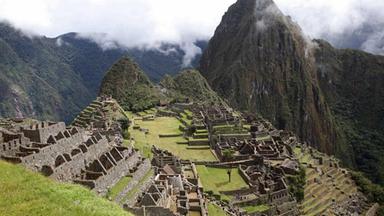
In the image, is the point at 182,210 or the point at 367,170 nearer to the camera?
the point at 182,210

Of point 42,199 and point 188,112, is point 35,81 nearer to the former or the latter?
point 188,112

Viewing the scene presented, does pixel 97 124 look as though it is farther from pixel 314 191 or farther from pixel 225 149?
pixel 314 191

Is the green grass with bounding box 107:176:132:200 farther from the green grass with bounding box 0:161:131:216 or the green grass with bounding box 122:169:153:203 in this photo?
the green grass with bounding box 0:161:131:216

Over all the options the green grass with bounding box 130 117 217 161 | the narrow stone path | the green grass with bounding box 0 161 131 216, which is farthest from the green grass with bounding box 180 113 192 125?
the green grass with bounding box 0 161 131 216

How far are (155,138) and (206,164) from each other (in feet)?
45.9

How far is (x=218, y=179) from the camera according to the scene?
5569 centimetres

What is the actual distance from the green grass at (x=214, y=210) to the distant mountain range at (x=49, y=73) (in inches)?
3546

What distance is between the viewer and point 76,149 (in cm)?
3700

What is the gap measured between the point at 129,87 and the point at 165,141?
2404 inches

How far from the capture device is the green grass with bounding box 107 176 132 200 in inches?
1278

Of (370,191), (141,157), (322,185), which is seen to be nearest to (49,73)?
(370,191)

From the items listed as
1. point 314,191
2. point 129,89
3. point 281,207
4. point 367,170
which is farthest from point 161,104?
point 367,170

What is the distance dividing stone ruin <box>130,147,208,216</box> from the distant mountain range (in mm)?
87253

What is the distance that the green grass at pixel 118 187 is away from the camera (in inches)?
1278
